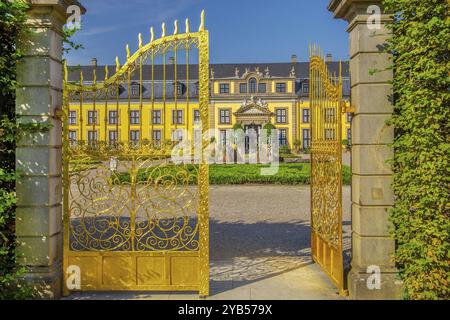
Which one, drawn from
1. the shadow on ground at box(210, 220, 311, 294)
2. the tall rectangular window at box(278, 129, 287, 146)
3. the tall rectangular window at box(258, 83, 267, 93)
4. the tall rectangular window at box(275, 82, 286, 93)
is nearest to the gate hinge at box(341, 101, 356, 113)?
the shadow on ground at box(210, 220, 311, 294)

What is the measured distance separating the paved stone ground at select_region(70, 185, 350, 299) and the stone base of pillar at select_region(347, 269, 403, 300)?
0.34 metres

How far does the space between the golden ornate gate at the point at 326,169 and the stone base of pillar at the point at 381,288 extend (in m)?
0.25

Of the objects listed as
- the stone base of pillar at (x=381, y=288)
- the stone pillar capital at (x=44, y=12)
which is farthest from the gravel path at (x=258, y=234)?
the stone pillar capital at (x=44, y=12)

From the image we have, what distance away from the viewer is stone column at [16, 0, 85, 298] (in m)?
4.16

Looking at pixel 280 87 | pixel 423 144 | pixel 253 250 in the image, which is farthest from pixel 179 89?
pixel 423 144

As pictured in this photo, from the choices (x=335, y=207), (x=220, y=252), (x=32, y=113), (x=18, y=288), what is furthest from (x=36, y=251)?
(x=335, y=207)

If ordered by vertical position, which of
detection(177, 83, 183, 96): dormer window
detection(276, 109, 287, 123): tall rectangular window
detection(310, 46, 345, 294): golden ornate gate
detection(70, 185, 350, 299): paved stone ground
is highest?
detection(177, 83, 183, 96): dormer window

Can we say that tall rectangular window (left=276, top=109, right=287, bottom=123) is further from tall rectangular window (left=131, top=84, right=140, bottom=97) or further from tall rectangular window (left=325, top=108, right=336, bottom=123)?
tall rectangular window (left=325, top=108, right=336, bottom=123)

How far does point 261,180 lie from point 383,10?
1212 centimetres

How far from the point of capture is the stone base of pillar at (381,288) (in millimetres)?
4109

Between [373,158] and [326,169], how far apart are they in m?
0.90

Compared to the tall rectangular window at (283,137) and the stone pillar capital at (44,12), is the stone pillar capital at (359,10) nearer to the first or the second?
the stone pillar capital at (44,12)

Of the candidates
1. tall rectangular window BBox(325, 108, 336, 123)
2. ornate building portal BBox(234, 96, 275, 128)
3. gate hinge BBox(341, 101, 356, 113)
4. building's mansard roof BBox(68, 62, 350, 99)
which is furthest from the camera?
ornate building portal BBox(234, 96, 275, 128)
